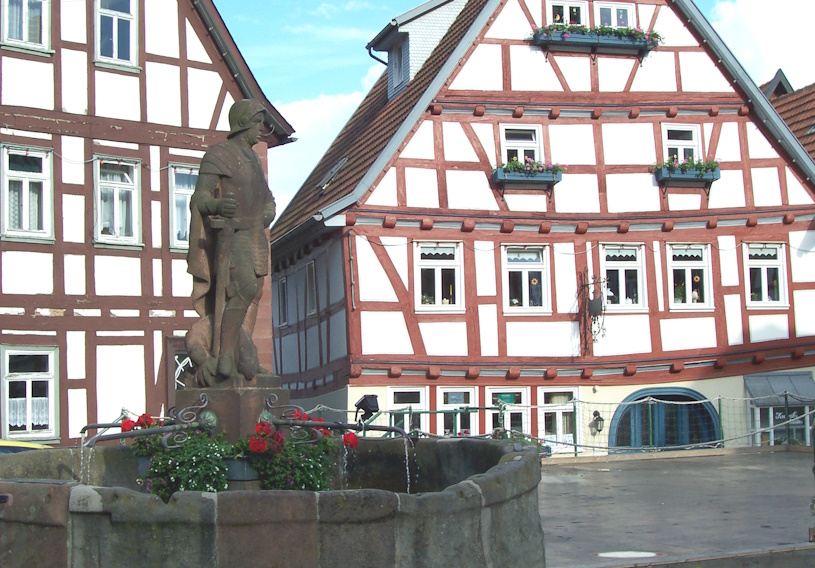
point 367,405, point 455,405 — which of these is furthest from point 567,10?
point 367,405

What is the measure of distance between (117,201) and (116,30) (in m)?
2.91

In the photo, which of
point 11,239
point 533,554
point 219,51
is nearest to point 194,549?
A: point 533,554

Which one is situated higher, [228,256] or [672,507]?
[228,256]

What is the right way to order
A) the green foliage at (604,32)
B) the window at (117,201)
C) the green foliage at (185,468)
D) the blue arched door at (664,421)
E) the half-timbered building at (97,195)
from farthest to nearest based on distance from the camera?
the green foliage at (604,32), the blue arched door at (664,421), the window at (117,201), the half-timbered building at (97,195), the green foliage at (185,468)

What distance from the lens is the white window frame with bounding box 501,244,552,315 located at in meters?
23.0

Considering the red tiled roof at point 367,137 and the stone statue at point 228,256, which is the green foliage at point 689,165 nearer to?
the red tiled roof at point 367,137

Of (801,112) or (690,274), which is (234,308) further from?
(801,112)

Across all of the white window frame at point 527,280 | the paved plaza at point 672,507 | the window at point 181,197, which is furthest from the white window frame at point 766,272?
the window at point 181,197

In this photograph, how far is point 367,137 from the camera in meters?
25.5

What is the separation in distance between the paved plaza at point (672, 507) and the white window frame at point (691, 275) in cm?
346

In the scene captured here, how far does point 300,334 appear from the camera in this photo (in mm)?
26031

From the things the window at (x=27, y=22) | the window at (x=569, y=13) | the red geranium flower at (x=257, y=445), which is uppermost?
the window at (x=569, y=13)

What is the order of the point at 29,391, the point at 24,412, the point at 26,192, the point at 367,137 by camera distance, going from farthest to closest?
the point at 367,137 < the point at 26,192 < the point at 29,391 < the point at 24,412

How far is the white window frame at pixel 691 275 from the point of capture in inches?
939
